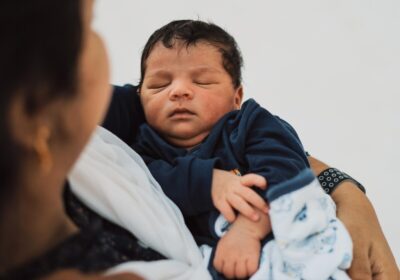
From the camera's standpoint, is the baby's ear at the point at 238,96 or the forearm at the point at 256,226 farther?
the baby's ear at the point at 238,96

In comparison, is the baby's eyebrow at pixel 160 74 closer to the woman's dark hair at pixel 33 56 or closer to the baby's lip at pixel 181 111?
the baby's lip at pixel 181 111

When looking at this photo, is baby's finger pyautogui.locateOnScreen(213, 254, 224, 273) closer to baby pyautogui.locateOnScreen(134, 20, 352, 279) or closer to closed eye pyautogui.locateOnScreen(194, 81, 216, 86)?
baby pyautogui.locateOnScreen(134, 20, 352, 279)

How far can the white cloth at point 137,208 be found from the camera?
68cm

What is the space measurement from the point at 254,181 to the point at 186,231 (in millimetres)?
126

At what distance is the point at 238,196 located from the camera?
2.55ft

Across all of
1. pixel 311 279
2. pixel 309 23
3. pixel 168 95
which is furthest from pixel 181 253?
pixel 309 23

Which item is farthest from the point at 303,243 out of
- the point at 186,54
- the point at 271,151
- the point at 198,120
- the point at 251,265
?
the point at 186,54

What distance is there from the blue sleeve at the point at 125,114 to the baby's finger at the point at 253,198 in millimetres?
350

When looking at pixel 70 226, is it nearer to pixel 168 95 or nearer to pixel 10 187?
pixel 10 187

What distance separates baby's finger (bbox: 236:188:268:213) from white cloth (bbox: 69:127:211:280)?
100 millimetres

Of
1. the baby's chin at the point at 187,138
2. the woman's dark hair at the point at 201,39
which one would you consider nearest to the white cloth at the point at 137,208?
the baby's chin at the point at 187,138

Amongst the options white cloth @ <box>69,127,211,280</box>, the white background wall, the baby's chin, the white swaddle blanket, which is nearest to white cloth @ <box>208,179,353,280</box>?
the white swaddle blanket

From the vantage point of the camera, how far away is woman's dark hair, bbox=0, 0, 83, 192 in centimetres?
34

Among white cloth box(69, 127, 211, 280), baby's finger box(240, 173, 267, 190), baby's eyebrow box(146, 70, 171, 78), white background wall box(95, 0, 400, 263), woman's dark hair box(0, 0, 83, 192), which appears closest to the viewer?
woman's dark hair box(0, 0, 83, 192)
